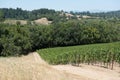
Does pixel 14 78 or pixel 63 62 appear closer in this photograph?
pixel 14 78

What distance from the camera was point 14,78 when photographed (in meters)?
8.51

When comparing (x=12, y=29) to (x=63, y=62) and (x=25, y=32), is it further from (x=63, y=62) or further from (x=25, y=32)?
(x=63, y=62)

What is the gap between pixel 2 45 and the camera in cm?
7112

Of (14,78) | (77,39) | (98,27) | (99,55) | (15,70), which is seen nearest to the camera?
(14,78)

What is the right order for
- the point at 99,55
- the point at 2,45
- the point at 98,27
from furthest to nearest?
the point at 98,27
the point at 2,45
the point at 99,55

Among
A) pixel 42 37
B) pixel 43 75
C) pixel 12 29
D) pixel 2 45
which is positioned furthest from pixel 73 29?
pixel 43 75

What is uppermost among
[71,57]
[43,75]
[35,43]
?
[43,75]

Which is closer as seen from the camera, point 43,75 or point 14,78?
point 14,78

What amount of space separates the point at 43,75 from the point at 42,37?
7687 cm

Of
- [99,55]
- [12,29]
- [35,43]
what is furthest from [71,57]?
[35,43]

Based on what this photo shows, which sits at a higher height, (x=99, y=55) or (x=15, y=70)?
(x=15, y=70)

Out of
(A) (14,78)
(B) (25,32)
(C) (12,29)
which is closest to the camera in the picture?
(A) (14,78)

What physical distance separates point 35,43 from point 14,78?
A: 77.8 m

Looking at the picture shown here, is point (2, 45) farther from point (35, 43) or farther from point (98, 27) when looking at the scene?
point (98, 27)
